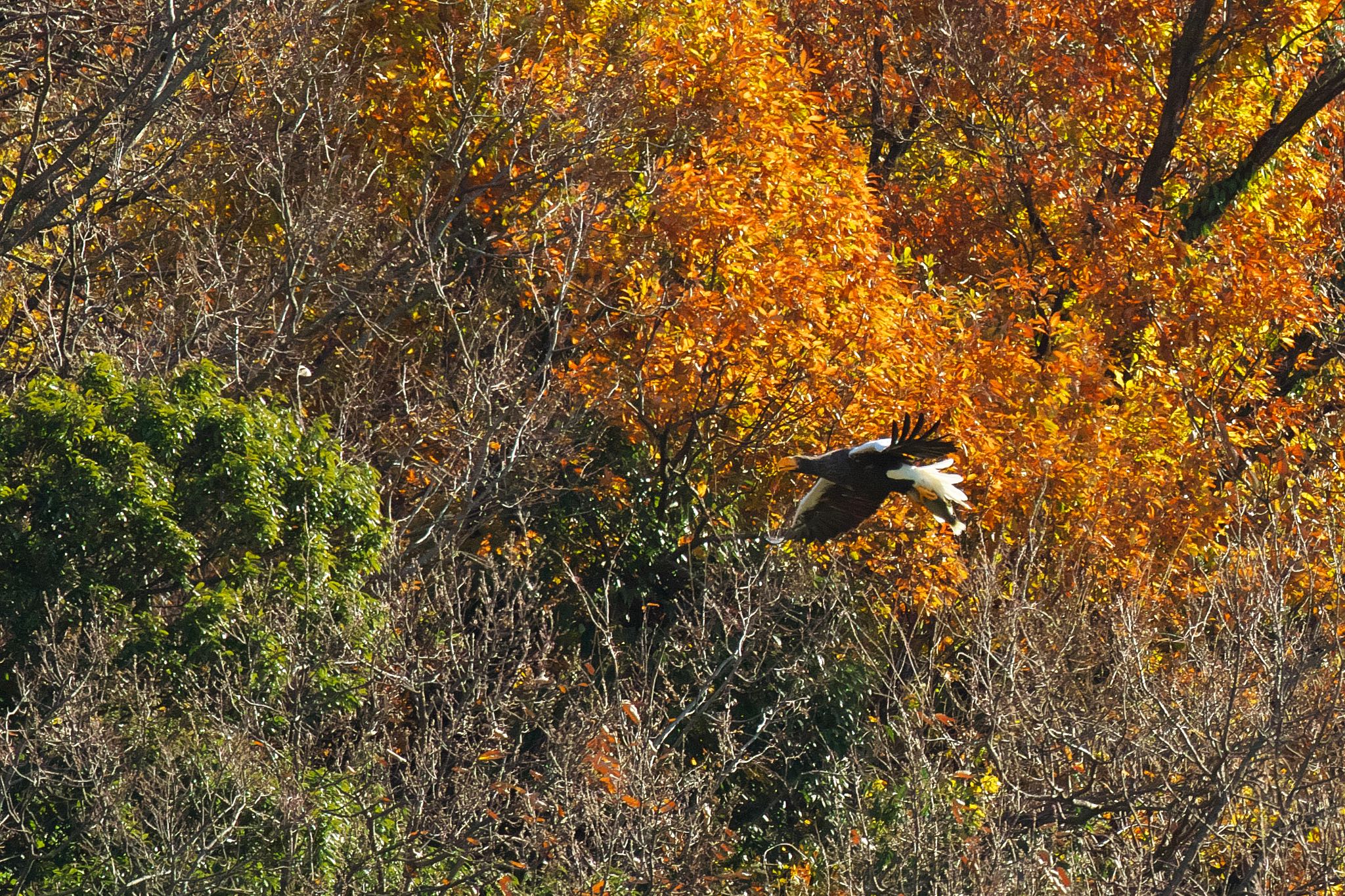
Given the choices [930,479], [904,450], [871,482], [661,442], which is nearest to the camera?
[904,450]

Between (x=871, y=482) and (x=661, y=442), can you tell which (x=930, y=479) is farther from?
(x=661, y=442)

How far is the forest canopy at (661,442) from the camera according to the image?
8.38 m

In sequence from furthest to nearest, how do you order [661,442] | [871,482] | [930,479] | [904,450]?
[661,442] < [871,482] < [930,479] < [904,450]

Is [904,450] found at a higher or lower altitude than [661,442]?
Answer: higher

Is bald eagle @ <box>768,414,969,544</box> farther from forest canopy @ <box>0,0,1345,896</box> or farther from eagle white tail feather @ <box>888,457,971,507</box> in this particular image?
forest canopy @ <box>0,0,1345,896</box>

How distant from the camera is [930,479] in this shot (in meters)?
8.70

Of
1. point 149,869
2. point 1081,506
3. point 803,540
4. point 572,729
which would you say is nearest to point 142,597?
point 149,869

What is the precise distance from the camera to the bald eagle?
8609 mm

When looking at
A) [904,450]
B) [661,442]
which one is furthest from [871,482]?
[661,442]

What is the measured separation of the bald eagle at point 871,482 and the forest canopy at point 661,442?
2.52 ft

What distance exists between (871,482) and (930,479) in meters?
0.47

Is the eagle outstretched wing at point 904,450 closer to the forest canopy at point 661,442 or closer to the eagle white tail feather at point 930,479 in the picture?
the eagle white tail feather at point 930,479

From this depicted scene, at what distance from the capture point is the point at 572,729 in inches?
366

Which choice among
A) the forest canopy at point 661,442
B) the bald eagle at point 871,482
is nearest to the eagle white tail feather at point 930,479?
the bald eagle at point 871,482
